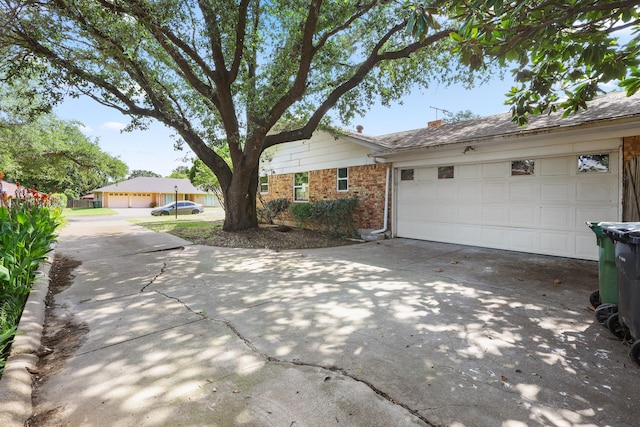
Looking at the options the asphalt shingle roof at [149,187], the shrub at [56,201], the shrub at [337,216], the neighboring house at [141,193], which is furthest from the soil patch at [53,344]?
the neighboring house at [141,193]

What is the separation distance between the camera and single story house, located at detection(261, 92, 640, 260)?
21.8ft

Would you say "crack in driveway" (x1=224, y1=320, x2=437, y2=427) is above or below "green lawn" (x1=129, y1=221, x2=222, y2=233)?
below

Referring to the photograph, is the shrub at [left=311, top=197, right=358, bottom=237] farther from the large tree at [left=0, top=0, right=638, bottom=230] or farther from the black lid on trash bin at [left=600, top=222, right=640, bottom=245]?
the black lid on trash bin at [left=600, top=222, right=640, bottom=245]

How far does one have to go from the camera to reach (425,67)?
10797 mm

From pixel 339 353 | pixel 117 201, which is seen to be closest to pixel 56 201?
pixel 339 353

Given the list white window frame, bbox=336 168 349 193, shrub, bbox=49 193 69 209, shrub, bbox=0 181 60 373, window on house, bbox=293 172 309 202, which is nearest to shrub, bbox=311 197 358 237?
white window frame, bbox=336 168 349 193

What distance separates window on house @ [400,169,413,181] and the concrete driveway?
497cm

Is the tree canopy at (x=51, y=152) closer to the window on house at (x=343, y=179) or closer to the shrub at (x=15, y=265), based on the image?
the shrub at (x=15, y=265)

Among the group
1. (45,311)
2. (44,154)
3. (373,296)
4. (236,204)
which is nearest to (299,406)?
(373,296)

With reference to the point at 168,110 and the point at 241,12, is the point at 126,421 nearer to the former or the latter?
the point at 241,12

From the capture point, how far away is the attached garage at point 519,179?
670cm

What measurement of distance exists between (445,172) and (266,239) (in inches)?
233

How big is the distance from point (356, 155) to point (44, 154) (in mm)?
20070

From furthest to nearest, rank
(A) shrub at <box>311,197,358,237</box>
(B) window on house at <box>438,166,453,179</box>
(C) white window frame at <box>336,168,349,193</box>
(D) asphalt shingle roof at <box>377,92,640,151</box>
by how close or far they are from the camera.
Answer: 1. (C) white window frame at <box>336,168,349,193</box>
2. (A) shrub at <box>311,197,358,237</box>
3. (B) window on house at <box>438,166,453,179</box>
4. (D) asphalt shingle roof at <box>377,92,640,151</box>
